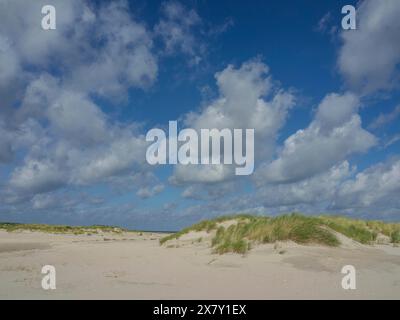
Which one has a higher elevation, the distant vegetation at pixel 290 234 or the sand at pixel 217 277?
the distant vegetation at pixel 290 234

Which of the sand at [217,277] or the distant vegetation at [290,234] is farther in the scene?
the distant vegetation at [290,234]

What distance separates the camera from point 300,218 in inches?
651

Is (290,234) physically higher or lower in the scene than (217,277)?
higher

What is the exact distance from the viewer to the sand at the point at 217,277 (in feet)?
24.6

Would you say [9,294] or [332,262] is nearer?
[9,294]

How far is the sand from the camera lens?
24.6ft

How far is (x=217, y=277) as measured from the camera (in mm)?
9117

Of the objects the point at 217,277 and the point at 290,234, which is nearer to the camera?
the point at 217,277

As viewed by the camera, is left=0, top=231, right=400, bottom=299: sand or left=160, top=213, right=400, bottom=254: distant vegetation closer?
left=0, top=231, right=400, bottom=299: sand

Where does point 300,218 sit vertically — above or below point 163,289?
above
